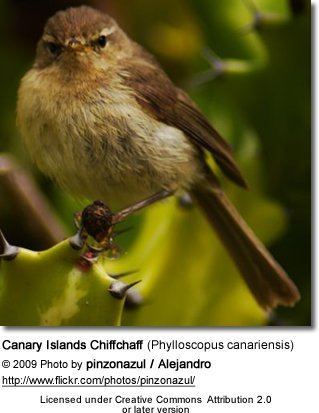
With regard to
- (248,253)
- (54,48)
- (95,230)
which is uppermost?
(54,48)

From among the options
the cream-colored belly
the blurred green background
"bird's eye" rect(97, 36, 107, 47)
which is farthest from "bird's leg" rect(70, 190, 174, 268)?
"bird's eye" rect(97, 36, 107, 47)

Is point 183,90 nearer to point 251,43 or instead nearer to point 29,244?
point 251,43

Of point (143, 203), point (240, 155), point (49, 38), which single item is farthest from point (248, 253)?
point (49, 38)

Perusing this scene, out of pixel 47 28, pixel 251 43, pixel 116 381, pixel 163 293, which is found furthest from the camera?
pixel 251 43

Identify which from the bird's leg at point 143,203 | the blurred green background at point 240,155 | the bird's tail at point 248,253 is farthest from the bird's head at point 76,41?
the bird's tail at point 248,253

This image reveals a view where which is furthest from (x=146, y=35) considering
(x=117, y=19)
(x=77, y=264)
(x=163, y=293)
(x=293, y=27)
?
(x=77, y=264)

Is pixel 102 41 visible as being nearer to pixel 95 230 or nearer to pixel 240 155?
pixel 240 155
